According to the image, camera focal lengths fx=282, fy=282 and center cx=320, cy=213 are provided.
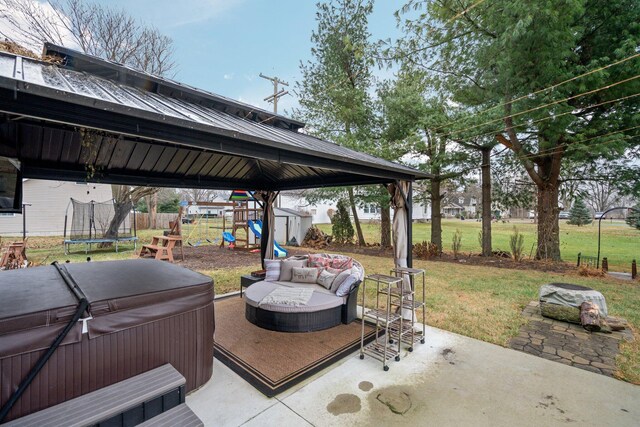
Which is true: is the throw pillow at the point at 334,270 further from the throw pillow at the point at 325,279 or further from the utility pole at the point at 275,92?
the utility pole at the point at 275,92

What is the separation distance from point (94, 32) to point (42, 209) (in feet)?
33.2

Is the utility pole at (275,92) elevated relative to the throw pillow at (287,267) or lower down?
elevated

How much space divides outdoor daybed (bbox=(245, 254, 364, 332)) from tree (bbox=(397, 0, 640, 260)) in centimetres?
567

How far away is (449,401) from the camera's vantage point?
2.66m

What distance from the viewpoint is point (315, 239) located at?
13.5m

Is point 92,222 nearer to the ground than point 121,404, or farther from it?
farther from it

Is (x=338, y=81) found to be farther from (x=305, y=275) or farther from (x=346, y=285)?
(x=346, y=285)

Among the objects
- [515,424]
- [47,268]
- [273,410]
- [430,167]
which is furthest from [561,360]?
[430,167]

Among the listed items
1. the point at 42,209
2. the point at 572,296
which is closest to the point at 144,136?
the point at 572,296

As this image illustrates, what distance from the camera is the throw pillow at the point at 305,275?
5020mm

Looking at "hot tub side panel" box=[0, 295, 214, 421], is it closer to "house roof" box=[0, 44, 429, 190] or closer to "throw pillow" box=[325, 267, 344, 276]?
"house roof" box=[0, 44, 429, 190]

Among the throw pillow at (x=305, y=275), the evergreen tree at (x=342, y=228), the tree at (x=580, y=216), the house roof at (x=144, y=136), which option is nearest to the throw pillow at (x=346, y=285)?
the throw pillow at (x=305, y=275)

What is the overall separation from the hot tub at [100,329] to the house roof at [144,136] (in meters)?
1.32

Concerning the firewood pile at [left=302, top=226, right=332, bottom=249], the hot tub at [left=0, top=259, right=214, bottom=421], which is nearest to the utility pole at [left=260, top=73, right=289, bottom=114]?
the firewood pile at [left=302, top=226, right=332, bottom=249]
